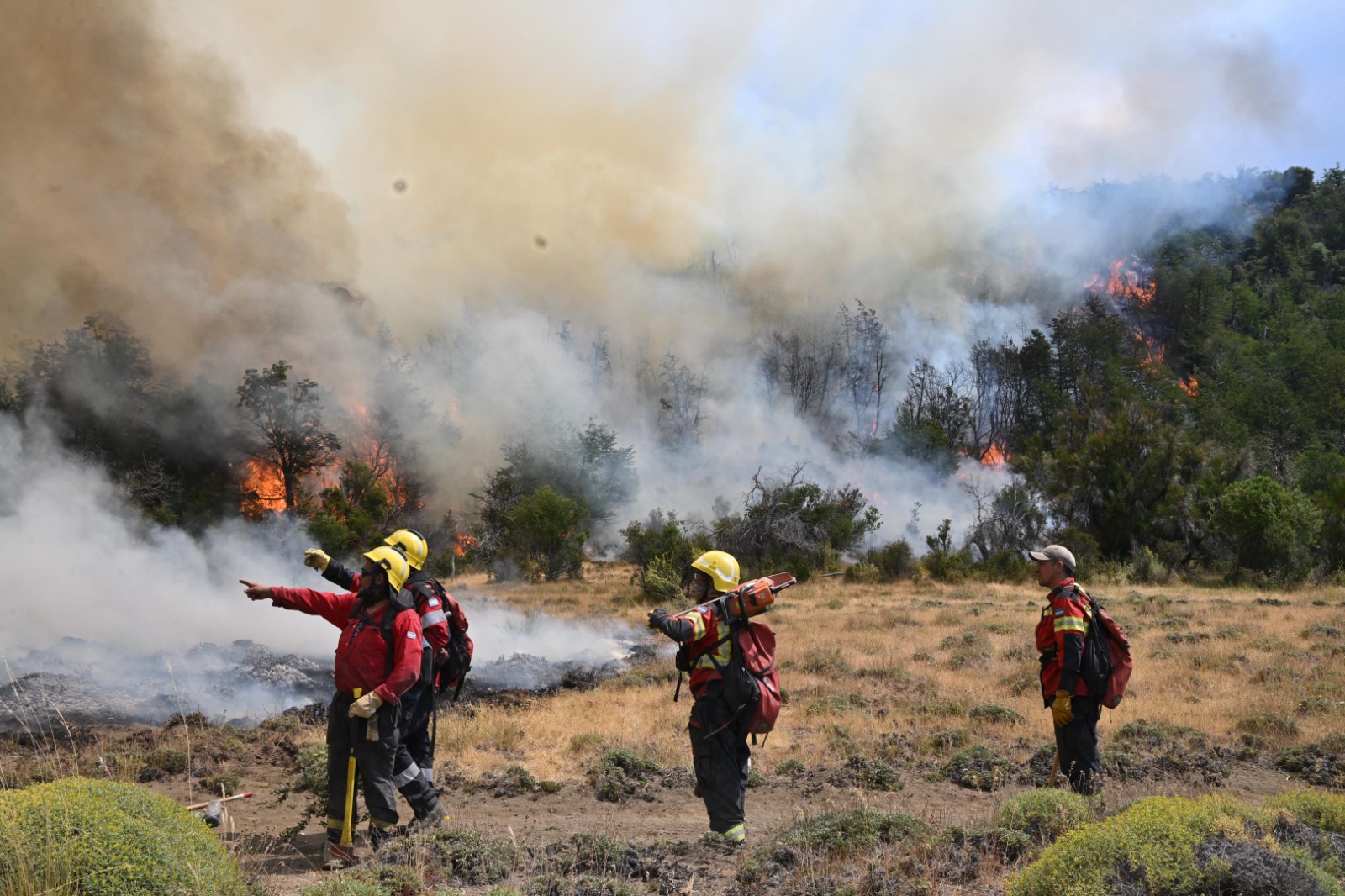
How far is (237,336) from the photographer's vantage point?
3559 cm

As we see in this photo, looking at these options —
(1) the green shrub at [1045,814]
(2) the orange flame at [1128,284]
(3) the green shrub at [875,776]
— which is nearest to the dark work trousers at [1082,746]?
(1) the green shrub at [1045,814]

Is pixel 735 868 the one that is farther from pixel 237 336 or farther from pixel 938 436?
pixel 938 436

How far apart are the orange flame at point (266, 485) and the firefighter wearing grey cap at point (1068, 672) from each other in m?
30.1

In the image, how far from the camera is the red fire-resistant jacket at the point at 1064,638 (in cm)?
577

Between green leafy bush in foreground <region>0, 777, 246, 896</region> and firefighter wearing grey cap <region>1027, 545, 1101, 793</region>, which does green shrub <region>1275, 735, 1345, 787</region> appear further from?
green leafy bush in foreground <region>0, 777, 246, 896</region>

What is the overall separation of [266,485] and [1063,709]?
31.7 m

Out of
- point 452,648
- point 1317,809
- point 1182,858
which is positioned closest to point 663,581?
point 452,648

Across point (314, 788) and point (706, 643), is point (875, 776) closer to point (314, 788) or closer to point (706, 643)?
point (706, 643)

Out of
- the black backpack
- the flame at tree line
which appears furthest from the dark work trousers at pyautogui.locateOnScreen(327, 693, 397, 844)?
the flame at tree line

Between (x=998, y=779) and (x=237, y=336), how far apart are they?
35.0 meters

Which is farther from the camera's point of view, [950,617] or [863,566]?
[863,566]

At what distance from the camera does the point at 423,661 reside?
18.7 ft

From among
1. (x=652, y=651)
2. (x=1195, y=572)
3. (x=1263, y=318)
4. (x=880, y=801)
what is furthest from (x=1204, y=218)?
(x=880, y=801)

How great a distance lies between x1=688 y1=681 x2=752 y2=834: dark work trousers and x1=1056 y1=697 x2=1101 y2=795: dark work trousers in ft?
7.42
